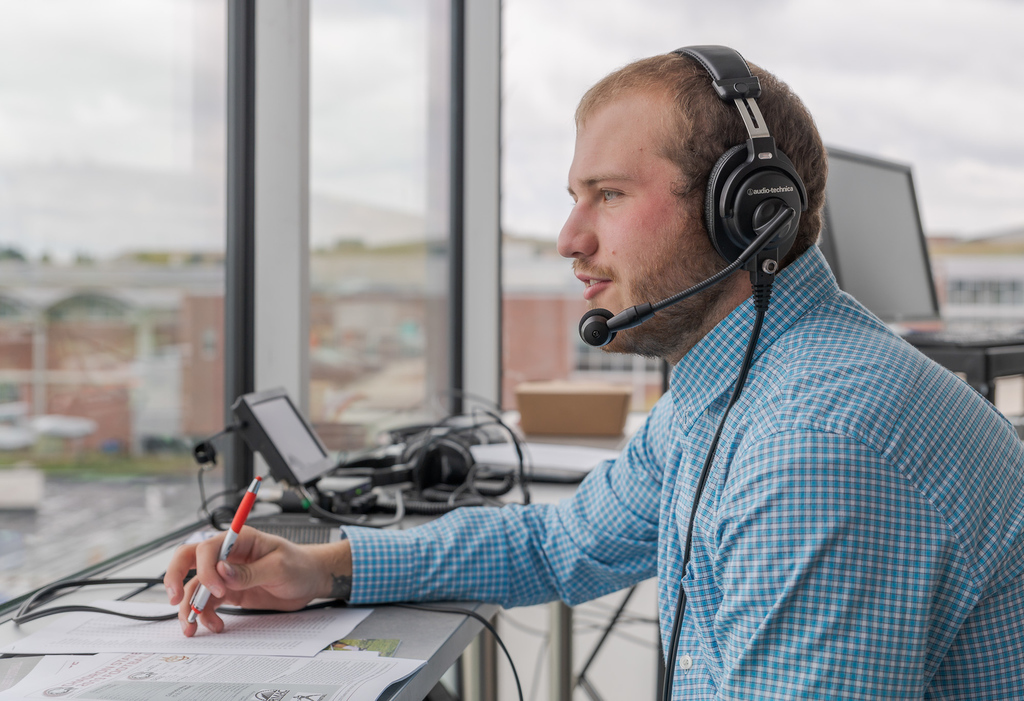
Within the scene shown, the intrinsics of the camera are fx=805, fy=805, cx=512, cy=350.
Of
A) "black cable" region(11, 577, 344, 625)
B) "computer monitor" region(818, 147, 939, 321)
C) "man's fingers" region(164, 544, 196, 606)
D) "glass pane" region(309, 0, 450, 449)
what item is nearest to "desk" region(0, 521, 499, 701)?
"black cable" region(11, 577, 344, 625)

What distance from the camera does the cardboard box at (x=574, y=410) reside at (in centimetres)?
200

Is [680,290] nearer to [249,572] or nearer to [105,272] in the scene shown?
[249,572]

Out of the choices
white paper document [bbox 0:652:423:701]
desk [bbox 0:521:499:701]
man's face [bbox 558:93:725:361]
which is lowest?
desk [bbox 0:521:499:701]

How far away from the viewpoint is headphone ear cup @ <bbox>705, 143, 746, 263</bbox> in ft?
2.55

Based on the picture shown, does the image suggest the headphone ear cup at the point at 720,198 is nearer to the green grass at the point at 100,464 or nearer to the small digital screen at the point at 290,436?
the small digital screen at the point at 290,436

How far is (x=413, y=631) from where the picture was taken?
0.86 metres

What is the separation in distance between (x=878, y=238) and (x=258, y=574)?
1646 millimetres

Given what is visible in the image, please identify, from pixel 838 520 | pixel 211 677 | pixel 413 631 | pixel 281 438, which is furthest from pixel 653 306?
pixel 281 438

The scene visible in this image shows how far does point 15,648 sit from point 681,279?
758mm

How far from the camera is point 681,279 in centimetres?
83

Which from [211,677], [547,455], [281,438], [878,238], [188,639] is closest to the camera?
[211,677]

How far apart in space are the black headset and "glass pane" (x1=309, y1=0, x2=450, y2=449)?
3.52ft

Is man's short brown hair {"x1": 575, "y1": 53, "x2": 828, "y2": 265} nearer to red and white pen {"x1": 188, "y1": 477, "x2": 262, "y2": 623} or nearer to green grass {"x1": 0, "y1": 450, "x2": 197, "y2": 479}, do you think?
red and white pen {"x1": 188, "y1": 477, "x2": 262, "y2": 623}

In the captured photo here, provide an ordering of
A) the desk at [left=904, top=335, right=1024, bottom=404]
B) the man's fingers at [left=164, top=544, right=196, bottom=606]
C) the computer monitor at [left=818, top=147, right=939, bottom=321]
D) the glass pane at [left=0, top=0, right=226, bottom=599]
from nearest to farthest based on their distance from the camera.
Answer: the man's fingers at [left=164, top=544, right=196, bottom=606], the glass pane at [left=0, top=0, right=226, bottom=599], the desk at [left=904, top=335, right=1024, bottom=404], the computer monitor at [left=818, top=147, right=939, bottom=321]
